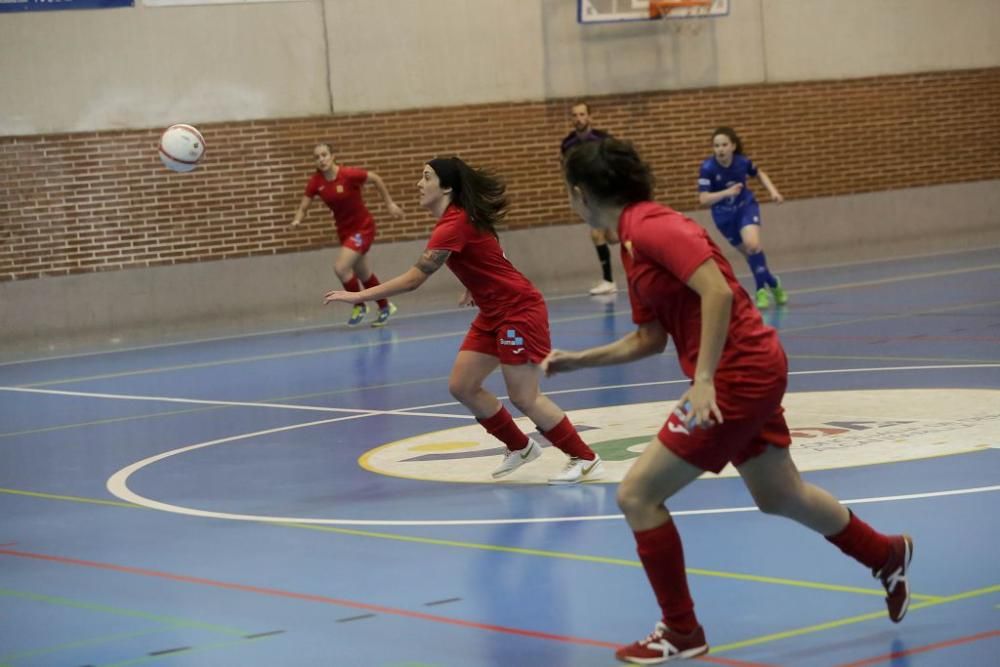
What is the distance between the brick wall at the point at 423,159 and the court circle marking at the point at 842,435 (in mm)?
10414

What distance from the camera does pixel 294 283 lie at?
78.1 feet

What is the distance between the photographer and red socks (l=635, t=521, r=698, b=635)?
5.80 metres

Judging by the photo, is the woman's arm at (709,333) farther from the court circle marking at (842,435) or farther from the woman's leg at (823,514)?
the court circle marking at (842,435)

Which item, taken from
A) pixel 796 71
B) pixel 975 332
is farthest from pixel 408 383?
pixel 796 71

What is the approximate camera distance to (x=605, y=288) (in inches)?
949

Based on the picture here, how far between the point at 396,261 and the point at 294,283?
5.30 ft

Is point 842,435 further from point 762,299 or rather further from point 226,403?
point 762,299

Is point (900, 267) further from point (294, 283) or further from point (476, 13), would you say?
point (294, 283)

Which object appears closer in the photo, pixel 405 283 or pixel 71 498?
pixel 405 283

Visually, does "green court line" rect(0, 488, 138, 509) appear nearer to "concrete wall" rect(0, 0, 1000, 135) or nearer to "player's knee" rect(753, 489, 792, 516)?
"player's knee" rect(753, 489, 792, 516)

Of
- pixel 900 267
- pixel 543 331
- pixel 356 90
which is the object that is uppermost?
pixel 356 90

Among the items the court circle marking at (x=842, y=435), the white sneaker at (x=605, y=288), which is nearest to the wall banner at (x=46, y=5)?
the white sneaker at (x=605, y=288)

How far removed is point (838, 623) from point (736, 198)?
1445 cm

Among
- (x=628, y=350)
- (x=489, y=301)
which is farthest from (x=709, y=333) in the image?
(x=489, y=301)
